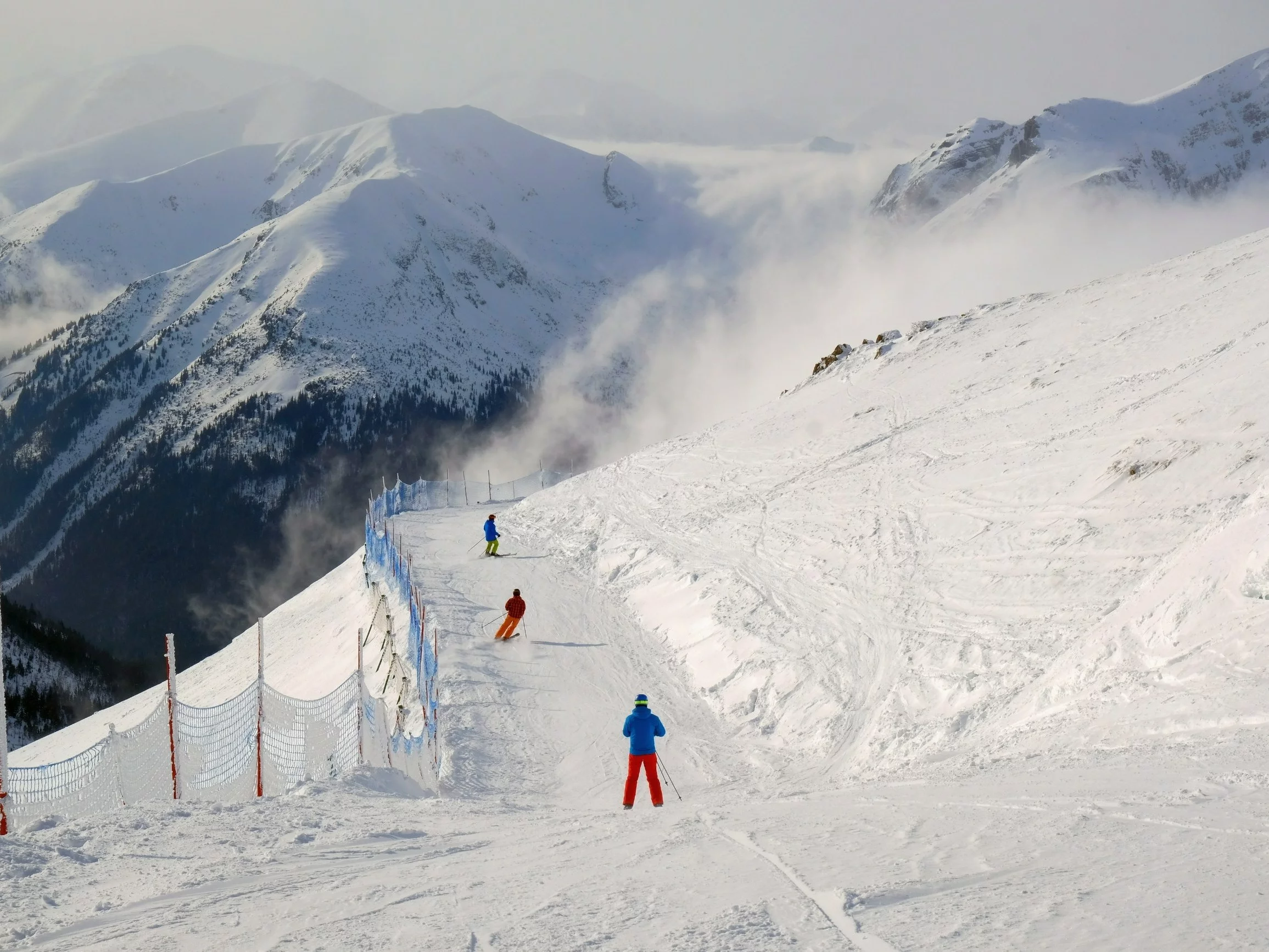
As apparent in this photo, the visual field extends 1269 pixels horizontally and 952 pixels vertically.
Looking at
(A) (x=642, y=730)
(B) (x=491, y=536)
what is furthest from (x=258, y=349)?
(A) (x=642, y=730)

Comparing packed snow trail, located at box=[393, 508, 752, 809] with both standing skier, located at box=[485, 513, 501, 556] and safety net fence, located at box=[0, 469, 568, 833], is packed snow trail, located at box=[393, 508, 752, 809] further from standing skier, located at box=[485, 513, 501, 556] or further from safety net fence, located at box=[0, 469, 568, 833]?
standing skier, located at box=[485, 513, 501, 556]

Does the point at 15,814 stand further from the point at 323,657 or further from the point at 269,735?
the point at 323,657

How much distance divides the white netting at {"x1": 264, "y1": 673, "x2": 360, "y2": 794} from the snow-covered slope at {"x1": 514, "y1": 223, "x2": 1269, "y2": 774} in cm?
609

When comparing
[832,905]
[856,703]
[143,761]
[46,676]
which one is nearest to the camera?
[832,905]

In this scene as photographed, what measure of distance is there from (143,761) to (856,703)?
9775mm

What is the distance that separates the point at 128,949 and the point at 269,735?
1092cm

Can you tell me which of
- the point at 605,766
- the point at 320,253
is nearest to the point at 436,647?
the point at 605,766

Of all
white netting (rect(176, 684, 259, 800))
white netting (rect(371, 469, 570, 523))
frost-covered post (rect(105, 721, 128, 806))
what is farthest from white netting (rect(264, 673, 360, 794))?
white netting (rect(371, 469, 570, 523))

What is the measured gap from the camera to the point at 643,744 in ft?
36.4

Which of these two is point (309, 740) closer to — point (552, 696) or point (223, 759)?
point (223, 759)

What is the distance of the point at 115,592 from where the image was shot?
124875 millimetres

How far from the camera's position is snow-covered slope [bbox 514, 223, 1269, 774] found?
11664 millimetres

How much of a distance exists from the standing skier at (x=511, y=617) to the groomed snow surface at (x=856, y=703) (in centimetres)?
58

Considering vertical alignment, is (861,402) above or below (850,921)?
above
